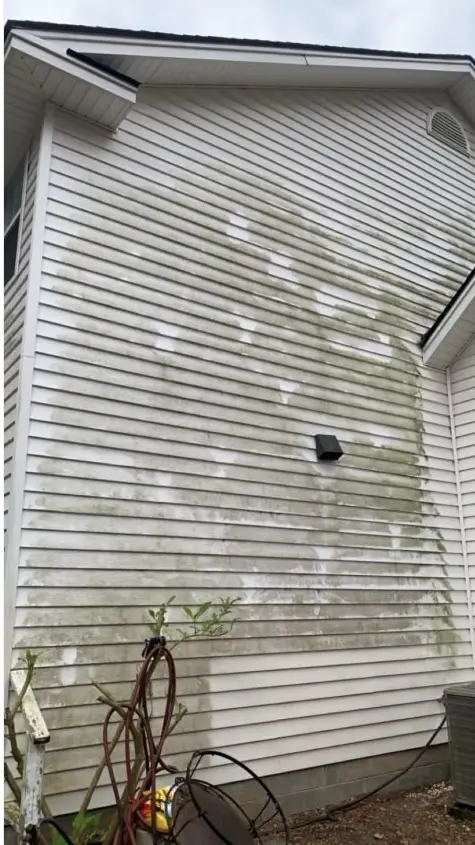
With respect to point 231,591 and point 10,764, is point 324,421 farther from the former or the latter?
point 10,764

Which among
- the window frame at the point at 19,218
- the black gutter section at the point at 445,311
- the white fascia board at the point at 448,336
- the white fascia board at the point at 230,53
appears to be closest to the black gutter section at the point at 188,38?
the white fascia board at the point at 230,53

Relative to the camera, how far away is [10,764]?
13.1ft

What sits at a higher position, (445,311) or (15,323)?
(445,311)

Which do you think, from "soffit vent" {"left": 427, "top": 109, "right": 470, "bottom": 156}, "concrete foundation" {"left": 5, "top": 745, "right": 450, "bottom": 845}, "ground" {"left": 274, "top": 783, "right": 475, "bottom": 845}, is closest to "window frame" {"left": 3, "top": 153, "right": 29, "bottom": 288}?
"concrete foundation" {"left": 5, "top": 745, "right": 450, "bottom": 845}

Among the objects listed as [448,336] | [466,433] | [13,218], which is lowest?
[466,433]

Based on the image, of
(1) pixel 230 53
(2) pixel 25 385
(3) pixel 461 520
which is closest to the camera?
(2) pixel 25 385

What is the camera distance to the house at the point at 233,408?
461 cm

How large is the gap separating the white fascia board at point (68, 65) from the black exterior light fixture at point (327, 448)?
3.39 meters

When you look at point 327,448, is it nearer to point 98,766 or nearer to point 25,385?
point 25,385

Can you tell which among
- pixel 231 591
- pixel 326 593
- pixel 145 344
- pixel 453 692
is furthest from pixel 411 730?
pixel 145 344

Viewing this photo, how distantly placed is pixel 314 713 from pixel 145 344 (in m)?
3.36

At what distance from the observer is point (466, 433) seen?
285 inches

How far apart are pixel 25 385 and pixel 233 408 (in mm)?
1832

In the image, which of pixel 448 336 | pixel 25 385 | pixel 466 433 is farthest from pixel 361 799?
pixel 448 336
